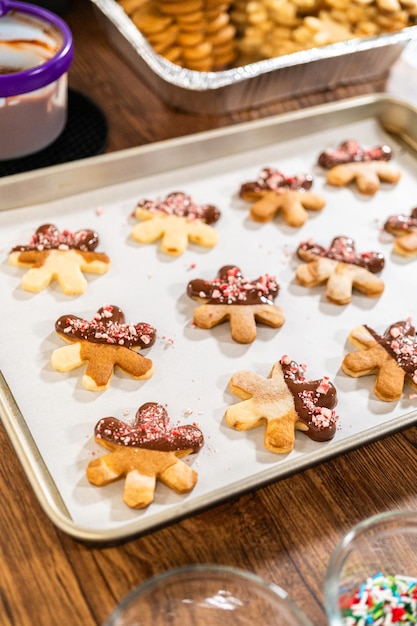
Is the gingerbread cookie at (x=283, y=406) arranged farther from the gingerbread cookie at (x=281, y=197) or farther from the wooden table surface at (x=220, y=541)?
the gingerbread cookie at (x=281, y=197)

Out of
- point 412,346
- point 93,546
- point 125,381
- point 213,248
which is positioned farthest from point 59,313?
point 412,346

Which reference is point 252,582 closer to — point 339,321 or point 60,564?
point 60,564

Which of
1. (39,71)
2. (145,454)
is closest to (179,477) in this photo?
(145,454)

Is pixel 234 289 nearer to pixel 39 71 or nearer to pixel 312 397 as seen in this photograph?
pixel 312 397

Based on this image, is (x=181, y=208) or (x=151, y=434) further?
(x=181, y=208)

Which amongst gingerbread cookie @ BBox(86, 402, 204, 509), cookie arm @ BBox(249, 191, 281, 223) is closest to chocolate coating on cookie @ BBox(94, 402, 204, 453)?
gingerbread cookie @ BBox(86, 402, 204, 509)
